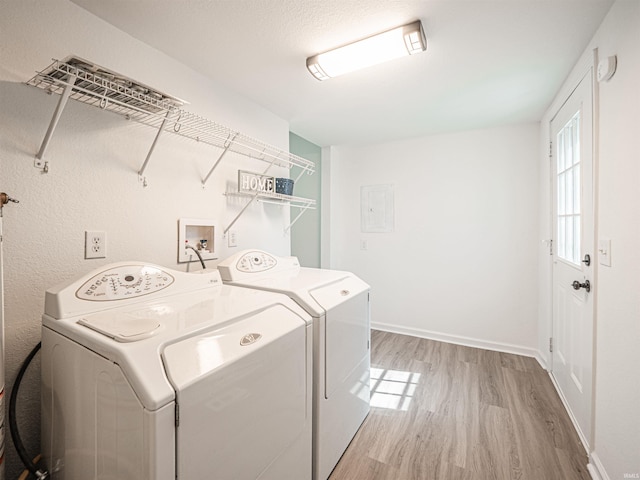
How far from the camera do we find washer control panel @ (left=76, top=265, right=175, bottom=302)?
3.59 feet

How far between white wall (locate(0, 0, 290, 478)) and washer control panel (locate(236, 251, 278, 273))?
1.28 feet

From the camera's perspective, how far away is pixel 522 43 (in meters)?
1.60

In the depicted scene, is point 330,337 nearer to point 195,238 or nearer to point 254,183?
point 195,238

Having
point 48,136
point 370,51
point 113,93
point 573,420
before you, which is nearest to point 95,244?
point 48,136

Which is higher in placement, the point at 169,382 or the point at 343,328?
the point at 169,382

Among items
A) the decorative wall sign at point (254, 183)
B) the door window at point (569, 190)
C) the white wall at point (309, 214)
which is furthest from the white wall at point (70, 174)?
the door window at point (569, 190)

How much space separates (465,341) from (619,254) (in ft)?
6.96

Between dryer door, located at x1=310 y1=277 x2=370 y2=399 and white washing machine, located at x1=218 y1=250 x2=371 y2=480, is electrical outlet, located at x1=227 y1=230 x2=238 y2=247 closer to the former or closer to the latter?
white washing machine, located at x1=218 y1=250 x2=371 y2=480

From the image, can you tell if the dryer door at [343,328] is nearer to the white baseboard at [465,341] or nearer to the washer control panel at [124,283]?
the washer control panel at [124,283]

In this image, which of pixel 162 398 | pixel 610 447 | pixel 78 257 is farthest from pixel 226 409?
pixel 610 447

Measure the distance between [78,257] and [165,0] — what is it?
1218 mm

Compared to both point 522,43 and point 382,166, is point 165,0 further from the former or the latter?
point 382,166

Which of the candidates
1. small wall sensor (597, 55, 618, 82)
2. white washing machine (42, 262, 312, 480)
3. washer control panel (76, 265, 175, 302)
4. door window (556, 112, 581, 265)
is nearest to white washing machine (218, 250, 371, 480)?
white washing machine (42, 262, 312, 480)

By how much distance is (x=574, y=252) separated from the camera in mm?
1901
